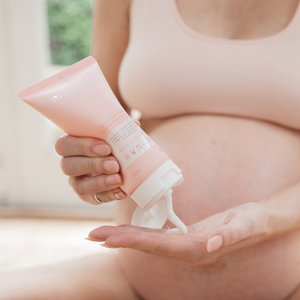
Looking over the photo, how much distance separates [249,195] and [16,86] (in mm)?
1084

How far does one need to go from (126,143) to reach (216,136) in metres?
0.22

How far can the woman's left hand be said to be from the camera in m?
0.30

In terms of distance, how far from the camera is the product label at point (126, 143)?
1.14 feet

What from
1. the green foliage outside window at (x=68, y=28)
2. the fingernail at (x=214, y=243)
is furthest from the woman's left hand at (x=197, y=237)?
the green foliage outside window at (x=68, y=28)

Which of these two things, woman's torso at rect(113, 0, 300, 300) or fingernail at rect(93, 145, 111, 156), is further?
woman's torso at rect(113, 0, 300, 300)

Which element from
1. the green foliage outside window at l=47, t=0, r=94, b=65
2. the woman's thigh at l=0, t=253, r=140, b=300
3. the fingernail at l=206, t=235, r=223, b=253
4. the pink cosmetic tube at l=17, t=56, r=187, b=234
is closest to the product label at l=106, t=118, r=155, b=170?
the pink cosmetic tube at l=17, t=56, r=187, b=234

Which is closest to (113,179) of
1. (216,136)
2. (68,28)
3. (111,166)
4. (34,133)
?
(111,166)

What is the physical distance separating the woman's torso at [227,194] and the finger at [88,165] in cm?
13

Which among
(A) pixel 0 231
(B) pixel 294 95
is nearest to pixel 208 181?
(B) pixel 294 95

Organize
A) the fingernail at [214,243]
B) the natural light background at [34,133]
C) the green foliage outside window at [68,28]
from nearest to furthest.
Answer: the fingernail at [214,243] → the natural light background at [34,133] → the green foliage outside window at [68,28]

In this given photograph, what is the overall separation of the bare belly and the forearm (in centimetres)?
3

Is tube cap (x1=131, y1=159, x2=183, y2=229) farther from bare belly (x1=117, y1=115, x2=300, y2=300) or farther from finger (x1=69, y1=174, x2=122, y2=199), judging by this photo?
bare belly (x1=117, y1=115, x2=300, y2=300)

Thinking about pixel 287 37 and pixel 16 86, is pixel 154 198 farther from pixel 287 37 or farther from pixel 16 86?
pixel 16 86

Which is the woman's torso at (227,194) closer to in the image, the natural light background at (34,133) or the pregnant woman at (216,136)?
the pregnant woman at (216,136)
